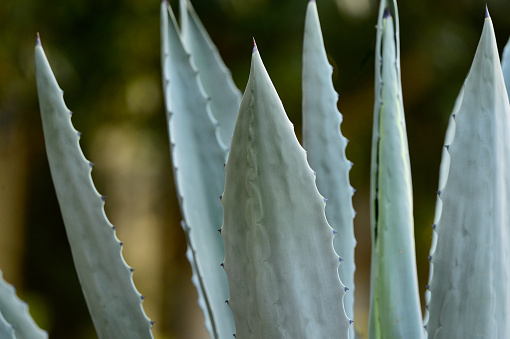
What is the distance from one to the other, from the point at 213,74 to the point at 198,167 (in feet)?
0.33

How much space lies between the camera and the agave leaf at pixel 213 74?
48cm

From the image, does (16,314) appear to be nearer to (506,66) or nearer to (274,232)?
(274,232)

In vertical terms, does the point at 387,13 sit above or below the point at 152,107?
below

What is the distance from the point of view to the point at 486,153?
11.2 inches

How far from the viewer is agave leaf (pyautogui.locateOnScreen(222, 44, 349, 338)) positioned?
0.77ft

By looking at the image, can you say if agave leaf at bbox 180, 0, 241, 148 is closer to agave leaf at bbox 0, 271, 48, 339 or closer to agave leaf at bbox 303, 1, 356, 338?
agave leaf at bbox 303, 1, 356, 338

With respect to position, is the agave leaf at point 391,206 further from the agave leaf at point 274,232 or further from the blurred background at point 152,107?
the blurred background at point 152,107

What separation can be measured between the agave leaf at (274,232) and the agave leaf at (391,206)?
0.13 metres

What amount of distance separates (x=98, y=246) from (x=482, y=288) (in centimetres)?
23

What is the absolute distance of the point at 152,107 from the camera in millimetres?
943

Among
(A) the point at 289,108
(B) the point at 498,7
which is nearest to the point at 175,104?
(A) the point at 289,108

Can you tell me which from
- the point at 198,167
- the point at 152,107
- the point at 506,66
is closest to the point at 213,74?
the point at 198,167

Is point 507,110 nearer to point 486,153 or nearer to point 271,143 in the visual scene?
point 486,153

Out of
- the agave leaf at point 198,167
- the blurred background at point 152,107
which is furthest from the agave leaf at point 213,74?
the blurred background at point 152,107
